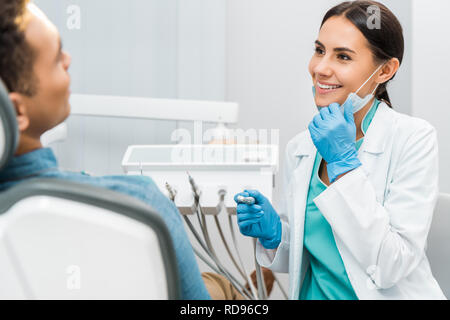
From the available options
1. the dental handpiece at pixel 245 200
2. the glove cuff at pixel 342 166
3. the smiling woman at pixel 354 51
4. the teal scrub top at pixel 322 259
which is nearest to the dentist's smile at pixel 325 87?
the smiling woman at pixel 354 51

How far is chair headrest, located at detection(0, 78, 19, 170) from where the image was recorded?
420mm

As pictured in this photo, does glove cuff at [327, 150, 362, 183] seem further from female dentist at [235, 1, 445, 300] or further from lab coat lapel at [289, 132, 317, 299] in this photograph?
lab coat lapel at [289, 132, 317, 299]

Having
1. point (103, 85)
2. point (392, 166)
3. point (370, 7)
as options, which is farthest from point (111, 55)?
point (392, 166)

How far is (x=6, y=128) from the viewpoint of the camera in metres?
0.43

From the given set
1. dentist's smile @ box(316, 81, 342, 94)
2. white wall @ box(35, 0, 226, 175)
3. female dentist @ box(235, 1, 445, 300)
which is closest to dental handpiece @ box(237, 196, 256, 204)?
female dentist @ box(235, 1, 445, 300)

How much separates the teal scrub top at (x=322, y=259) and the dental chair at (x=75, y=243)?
63 centimetres

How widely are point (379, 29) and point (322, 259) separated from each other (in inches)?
22.4

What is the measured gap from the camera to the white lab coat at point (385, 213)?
92cm

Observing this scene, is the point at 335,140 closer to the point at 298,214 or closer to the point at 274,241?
the point at 298,214

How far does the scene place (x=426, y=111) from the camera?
1.68m

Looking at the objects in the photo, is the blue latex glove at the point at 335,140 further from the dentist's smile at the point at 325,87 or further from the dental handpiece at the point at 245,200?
the dental handpiece at the point at 245,200

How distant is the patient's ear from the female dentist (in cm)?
65
